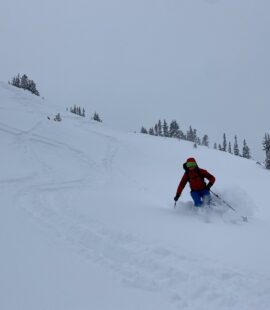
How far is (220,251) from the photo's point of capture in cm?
743

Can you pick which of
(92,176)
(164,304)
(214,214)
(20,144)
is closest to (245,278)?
(164,304)

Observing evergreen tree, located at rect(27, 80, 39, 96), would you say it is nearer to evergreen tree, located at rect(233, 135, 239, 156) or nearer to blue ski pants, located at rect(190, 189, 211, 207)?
evergreen tree, located at rect(233, 135, 239, 156)

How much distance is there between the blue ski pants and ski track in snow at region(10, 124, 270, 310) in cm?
368

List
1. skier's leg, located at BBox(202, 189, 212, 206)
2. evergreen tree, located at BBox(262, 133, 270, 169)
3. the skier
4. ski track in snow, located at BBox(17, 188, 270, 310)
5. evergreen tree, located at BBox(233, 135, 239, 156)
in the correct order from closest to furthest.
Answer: ski track in snow, located at BBox(17, 188, 270, 310), skier's leg, located at BBox(202, 189, 212, 206), the skier, evergreen tree, located at BBox(262, 133, 270, 169), evergreen tree, located at BBox(233, 135, 239, 156)

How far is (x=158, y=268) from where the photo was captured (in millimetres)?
6656

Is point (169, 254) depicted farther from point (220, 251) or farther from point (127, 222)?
point (127, 222)

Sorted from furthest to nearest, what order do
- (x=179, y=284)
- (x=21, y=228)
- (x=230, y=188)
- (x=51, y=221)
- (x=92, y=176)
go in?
(x=92, y=176), (x=230, y=188), (x=51, y=221), (x=21, y=228), (x=179, y=284)

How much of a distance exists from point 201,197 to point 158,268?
5.49 meters

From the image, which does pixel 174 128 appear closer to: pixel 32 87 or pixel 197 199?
pixel 32 87

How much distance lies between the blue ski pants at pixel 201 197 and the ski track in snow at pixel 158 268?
368 centimetres

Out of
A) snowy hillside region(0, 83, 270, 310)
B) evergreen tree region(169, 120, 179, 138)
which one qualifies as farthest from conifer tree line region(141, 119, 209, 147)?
snowy hillside region(0, 83, 270, 310)

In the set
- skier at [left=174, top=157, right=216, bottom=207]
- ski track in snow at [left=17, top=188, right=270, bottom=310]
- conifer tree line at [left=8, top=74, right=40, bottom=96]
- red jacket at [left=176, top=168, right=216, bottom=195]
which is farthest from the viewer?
conifer tree line at [left=8, top=74, right=40, bottom=96]

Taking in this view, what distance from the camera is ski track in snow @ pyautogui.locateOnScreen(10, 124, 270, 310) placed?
18.2ft

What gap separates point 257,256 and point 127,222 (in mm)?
3666
